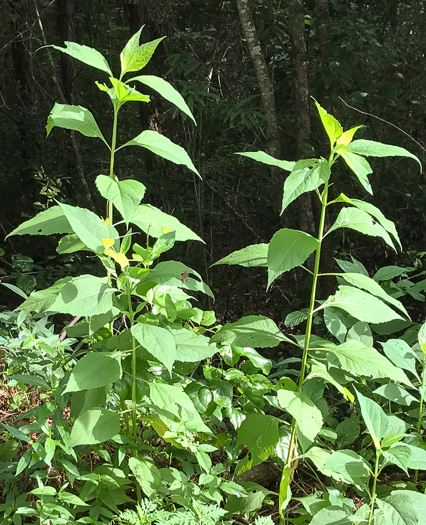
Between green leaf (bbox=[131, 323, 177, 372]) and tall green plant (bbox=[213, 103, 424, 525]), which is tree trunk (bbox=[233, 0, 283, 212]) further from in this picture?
green leaf (bbox=[131, 323, 177, 372])

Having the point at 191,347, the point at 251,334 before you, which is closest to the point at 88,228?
the point at 191,347

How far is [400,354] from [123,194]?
0.97 metres

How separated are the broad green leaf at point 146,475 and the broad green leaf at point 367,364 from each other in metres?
0.58

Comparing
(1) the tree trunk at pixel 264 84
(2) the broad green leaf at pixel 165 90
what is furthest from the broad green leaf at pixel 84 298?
(1) the tree trunk at pixel 264 84

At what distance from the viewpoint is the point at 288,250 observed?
1.38m

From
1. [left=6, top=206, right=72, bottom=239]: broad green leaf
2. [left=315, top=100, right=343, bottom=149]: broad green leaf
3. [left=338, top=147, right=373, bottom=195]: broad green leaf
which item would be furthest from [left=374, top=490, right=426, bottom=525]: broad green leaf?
[left=6, top=206, right=72, bottom=239]: broad green leaf

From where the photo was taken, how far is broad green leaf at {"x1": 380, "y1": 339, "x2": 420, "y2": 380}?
170cm

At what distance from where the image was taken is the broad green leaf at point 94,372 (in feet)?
4.36

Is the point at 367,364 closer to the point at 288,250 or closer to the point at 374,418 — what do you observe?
the point at 374,418

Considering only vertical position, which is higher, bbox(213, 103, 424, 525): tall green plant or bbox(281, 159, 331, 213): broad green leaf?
bbox(281, 159, 331, 213): broad green leaf

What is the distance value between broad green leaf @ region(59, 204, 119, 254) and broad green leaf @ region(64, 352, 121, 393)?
27 cm

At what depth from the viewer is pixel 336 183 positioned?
169 inches

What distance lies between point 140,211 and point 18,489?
3.01 ft

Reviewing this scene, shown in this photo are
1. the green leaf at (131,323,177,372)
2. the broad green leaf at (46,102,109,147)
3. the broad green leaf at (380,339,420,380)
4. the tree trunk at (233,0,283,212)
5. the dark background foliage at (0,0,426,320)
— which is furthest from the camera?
the dark background foliage at (0,0,426,320)
